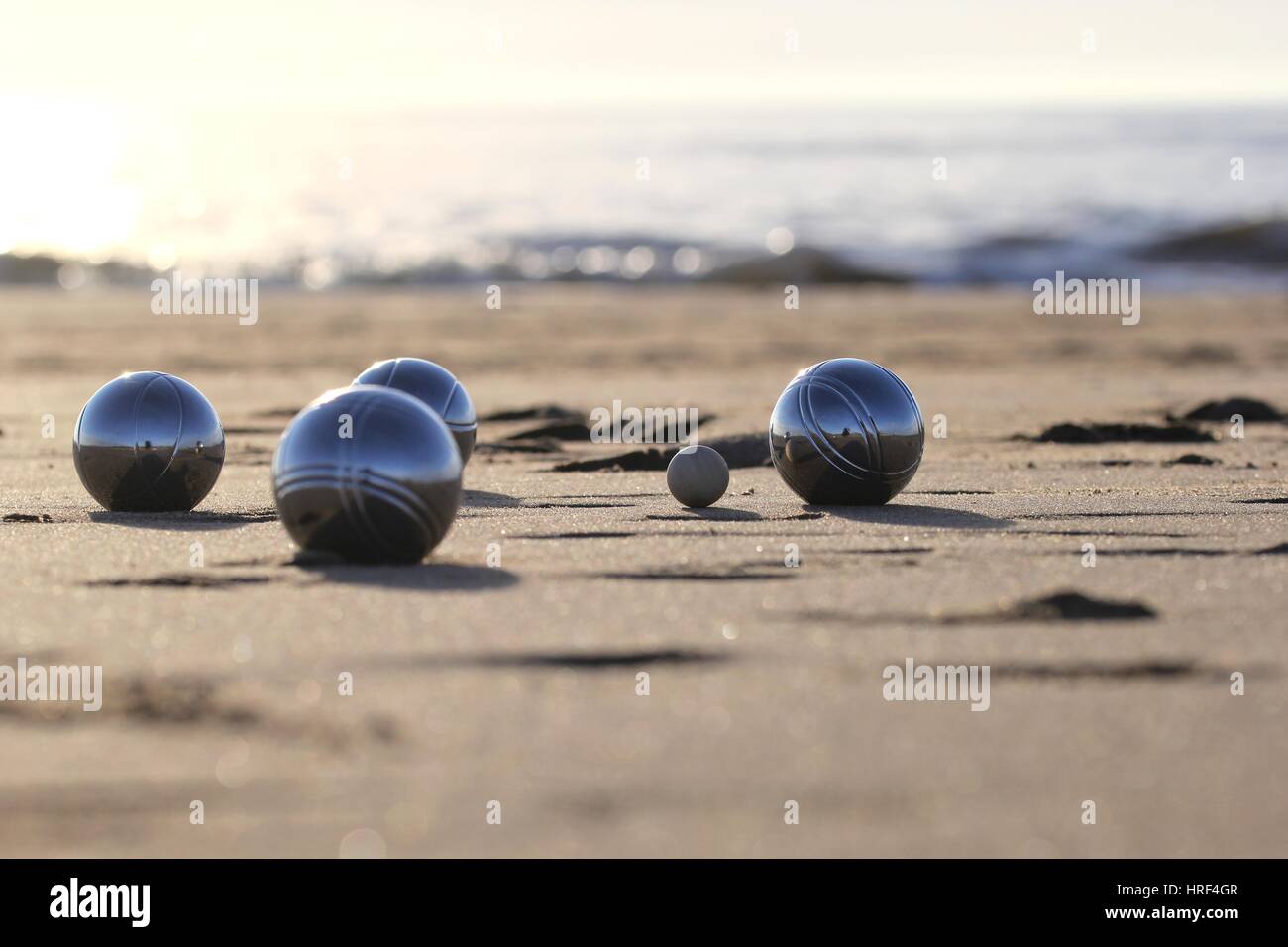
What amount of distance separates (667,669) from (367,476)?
2.39m

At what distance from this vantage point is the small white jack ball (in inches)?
429

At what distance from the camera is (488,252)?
60.4 m

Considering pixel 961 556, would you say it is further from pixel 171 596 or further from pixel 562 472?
pixel 562 472

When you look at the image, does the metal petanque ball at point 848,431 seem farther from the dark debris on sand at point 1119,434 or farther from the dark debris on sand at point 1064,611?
the dark debris on sand at point 1119,434

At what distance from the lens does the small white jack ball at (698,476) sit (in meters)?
10.9

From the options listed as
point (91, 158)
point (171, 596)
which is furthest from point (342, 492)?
point (91, 158)

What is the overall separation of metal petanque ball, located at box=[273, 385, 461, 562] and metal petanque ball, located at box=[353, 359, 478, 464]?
323 centimetres

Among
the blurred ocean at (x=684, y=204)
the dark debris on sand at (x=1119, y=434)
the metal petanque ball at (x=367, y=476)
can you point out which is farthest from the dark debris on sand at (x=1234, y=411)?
the blurred ocean at (x=684, y=204)

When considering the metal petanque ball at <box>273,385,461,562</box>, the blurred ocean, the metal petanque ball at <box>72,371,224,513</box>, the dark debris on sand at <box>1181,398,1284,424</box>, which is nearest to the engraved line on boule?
the metal petanque ball at <box>273,385,461,562</box>

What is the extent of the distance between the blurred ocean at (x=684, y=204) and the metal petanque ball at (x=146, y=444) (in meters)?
41.5

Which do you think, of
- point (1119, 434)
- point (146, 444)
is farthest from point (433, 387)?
point (1119, 434)

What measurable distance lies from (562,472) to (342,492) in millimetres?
5234

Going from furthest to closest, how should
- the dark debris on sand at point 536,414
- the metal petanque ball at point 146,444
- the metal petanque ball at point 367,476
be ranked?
1. the dark debris on sand at point 536,414
2. the metal petanque ball at point 146,444
3. the metal petanque ball at point 367,476

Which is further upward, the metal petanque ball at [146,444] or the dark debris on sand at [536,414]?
the dark debris on sand at [536,414]
